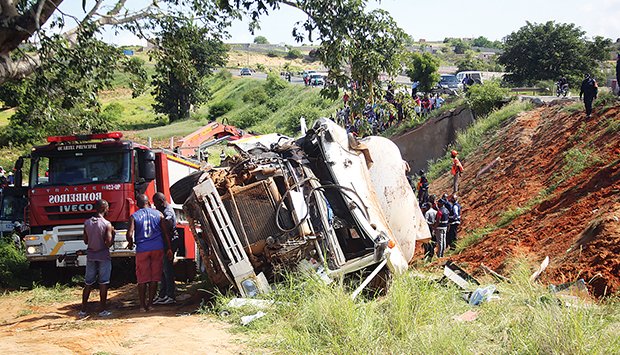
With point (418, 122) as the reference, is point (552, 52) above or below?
above

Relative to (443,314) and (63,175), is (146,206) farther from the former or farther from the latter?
(443,314)

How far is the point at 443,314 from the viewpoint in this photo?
289 inches

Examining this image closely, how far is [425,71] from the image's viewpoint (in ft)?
123

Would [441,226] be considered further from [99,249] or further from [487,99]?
[487,99]

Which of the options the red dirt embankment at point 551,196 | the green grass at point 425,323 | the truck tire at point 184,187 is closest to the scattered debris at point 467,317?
the green grass at point 425,323

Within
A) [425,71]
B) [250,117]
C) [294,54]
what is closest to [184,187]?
[425,71]

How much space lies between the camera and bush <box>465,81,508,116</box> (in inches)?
1055

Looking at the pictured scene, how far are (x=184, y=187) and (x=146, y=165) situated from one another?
2.38 m

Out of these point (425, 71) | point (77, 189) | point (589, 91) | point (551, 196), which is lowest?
point (551, 196)

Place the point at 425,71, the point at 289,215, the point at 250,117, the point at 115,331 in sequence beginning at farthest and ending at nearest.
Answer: the point at 250,117, the point at 425,71, the point at 289,215, the point at 115,331

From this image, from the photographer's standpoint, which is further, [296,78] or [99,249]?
[296,78]

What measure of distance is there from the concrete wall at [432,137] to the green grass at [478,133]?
4.47 ft

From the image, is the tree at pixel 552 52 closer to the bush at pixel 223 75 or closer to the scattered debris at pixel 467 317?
the scattered debris at pixel 467 317

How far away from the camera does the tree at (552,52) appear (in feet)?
131
